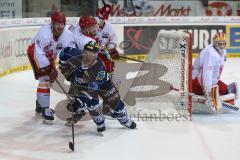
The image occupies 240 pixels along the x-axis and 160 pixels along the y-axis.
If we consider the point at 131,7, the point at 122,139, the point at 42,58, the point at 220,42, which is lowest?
the point at 122,139

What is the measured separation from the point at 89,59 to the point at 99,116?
0.43 m

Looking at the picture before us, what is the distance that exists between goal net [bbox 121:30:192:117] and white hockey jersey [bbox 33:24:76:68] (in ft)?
2.80

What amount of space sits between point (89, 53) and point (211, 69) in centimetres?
121

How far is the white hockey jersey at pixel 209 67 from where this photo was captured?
14.5 feet

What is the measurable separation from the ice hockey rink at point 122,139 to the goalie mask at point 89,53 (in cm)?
54

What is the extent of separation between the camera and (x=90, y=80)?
12.5ft

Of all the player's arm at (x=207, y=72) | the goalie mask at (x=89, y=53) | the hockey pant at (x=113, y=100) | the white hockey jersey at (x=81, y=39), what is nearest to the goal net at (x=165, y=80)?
the player's arm at (x=207, y=72)

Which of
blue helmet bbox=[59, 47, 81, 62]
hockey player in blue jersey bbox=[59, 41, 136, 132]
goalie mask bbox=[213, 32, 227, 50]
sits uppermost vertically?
goalie mask bbox=[213, 32, 227, 50]

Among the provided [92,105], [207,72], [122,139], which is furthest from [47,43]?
[207,72]

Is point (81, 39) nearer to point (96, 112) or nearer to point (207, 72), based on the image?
point (96, 112)

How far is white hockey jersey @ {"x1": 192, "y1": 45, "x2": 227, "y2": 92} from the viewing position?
4418 millimetres

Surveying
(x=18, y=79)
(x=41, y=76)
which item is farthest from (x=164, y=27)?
(x=41, y=76)

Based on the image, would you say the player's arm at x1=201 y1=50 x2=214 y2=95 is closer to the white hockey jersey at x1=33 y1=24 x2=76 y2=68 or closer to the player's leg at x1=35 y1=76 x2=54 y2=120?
the white hockey jersey at x1=33 y1=24 x2=76 y2=68


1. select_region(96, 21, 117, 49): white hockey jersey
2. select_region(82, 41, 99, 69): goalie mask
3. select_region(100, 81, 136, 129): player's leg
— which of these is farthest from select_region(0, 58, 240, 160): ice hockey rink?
select_region(96, 21, 117, 49): white hockey jersey
